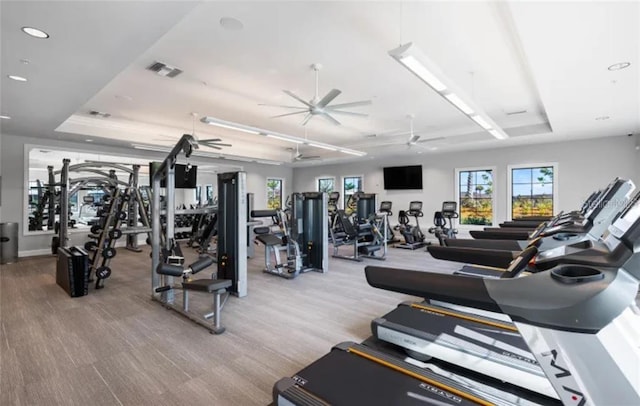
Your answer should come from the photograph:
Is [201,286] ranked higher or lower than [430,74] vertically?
lower

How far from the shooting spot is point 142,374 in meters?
2.27

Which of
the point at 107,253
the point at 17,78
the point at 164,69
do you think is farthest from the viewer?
the point at 107,253

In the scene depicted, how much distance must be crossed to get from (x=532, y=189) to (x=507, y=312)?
345 inches

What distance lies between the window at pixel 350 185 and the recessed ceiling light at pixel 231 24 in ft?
27.5

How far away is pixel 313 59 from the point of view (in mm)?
3928

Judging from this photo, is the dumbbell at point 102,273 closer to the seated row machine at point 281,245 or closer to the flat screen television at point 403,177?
the seated row machine at point 281,245

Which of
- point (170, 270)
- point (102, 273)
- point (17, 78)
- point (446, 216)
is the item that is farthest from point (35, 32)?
point (446, 216)

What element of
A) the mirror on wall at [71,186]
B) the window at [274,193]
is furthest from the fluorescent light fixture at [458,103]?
the window at [274,193]

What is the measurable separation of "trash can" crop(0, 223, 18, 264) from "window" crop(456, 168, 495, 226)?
10.5 meters

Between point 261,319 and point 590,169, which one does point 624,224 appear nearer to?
point 261,319

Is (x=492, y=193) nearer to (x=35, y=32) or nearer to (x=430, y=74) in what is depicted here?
(x=430, y=74)

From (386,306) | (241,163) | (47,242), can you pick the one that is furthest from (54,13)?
(241,163)

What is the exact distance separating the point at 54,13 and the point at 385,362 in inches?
134

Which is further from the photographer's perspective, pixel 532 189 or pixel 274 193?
pixel 274 193
